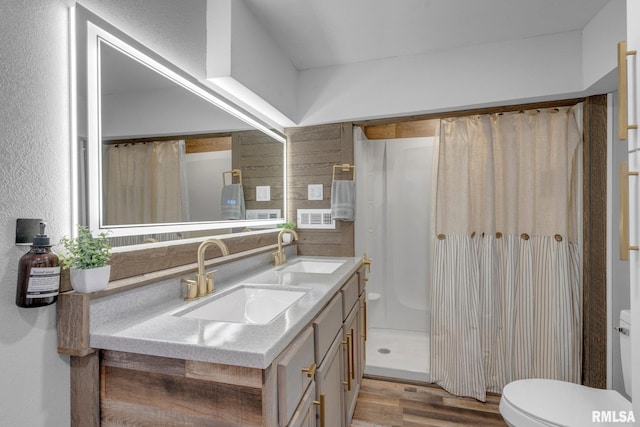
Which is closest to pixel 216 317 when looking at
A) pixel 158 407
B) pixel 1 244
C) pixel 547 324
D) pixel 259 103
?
pixel 158 407

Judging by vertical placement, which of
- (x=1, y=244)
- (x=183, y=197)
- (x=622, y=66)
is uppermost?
(x=622, y=66)

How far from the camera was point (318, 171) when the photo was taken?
2.55 m

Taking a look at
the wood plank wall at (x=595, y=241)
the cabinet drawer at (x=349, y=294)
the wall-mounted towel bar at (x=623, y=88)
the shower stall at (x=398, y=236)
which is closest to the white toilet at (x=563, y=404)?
the wood plank wall at (x=595, y=241)

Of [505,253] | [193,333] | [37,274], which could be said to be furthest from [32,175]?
[505,253]

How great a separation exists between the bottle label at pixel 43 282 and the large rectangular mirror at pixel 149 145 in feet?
0.63

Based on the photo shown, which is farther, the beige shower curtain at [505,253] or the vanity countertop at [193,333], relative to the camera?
the beige shower curtain at [505,253]

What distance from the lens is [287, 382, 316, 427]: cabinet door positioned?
97 centimetres

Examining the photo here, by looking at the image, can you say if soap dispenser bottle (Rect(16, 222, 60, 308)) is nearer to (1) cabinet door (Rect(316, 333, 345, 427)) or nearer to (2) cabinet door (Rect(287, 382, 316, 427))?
(2) cabinet door (Rect(287, 382, 316, 427))

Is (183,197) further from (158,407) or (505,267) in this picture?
(505,267)

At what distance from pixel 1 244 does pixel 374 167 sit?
2.79 meters

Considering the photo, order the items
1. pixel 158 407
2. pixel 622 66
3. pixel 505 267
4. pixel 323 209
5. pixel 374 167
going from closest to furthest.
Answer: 1. pixel 158 407
2. pixel 622 66
3. pixel 505 267
4. pixel 323 209
5. pixel 374 167

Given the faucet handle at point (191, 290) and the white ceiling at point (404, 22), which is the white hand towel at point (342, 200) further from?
the faucet handle at point (191, 290)

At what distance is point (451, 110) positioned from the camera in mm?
2260

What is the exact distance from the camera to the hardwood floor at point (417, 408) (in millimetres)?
1960
